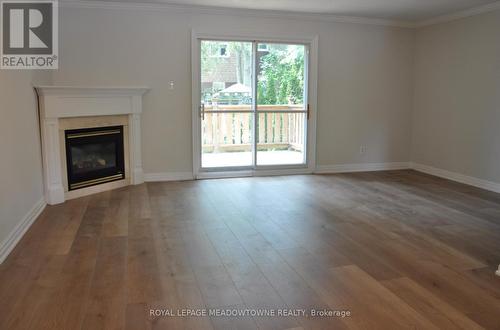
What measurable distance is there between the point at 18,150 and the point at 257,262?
2.31 meters

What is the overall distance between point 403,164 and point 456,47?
1.98m

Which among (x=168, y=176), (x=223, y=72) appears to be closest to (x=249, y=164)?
(x=168, y=176)

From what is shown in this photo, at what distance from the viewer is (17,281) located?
8.90 feet

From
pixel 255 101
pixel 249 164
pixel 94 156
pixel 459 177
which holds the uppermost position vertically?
pixel 255 101

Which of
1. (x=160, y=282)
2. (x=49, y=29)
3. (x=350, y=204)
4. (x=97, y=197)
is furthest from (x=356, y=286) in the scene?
(x=49, y=29)

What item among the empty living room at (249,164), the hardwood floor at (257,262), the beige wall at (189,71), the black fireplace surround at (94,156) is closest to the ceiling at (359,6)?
the empty living room at (249,164)

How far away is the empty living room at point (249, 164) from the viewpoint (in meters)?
2.55

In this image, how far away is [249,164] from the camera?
6.34 meters

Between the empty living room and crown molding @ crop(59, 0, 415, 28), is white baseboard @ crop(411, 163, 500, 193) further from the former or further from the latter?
crown molding @ crop(59, 0, 415, 28)

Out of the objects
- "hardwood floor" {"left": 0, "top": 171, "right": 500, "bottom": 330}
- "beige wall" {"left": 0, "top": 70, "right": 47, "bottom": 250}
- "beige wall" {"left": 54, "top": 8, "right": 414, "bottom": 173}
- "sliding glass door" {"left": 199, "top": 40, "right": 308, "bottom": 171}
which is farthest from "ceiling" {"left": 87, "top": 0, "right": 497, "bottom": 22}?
"hardwood floor" {"left": 0, "top": 171, "right": 500, "bottom": 330}

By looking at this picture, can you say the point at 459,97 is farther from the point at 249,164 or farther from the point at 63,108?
the point at 63,108

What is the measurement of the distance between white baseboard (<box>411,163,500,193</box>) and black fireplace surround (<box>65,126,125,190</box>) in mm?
4563

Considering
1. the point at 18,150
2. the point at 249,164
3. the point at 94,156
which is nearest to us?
the point at 18,150

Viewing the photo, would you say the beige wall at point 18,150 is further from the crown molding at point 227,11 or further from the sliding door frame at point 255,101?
the sliding door frame at point 255,101
